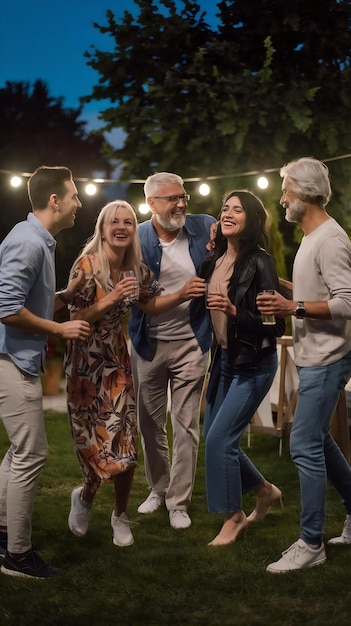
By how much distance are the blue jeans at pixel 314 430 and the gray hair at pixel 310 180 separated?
0.66 m

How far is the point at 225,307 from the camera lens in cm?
397

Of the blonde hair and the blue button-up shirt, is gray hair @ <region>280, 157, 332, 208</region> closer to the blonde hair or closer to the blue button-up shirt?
the blonde hair

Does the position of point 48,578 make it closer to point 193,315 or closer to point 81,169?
point 193,315

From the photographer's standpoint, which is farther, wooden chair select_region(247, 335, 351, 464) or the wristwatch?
wooden chair select_region(247, 335, 351, 464)

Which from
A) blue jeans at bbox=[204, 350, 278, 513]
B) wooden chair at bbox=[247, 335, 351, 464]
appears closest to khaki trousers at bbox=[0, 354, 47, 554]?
blue jeans at bbox=[204, 350, 278, 513]

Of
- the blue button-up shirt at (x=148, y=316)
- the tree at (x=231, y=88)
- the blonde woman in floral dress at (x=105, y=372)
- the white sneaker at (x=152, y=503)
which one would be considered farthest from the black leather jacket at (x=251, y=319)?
the tree at (x=231, y=88)

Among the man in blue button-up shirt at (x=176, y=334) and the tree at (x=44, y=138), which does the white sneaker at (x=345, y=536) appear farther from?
the tree at (x=44, y=138)

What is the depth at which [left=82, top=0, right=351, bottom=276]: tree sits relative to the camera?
828cm

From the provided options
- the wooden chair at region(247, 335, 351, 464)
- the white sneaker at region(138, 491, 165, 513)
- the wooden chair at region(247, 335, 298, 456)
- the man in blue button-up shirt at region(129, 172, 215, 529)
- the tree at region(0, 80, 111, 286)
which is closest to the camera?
the man in blue button-up shirt at region(129, 172, 215, 529)

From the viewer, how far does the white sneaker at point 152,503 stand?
Answer: 16.1 ft

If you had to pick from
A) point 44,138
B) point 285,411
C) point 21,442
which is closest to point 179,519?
point 21,442

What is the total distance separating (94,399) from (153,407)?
71cm

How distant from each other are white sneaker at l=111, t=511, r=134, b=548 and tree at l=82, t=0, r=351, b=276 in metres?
4.24

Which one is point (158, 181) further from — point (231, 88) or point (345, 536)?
point (231, 88)
